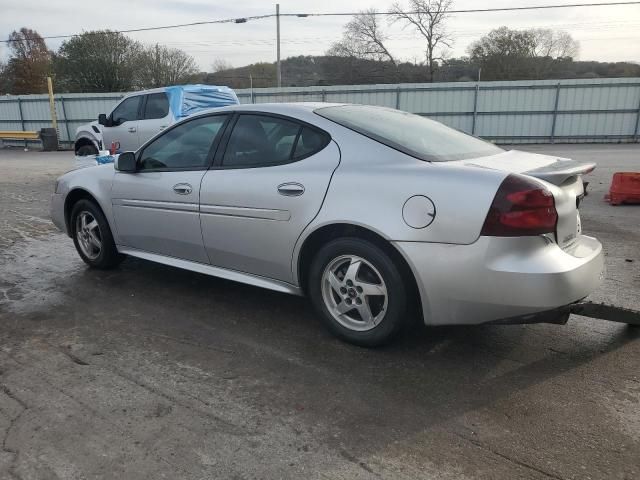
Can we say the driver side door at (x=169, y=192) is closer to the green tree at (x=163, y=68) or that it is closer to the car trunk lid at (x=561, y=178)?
the car trunk lid at (x=561, y=178)

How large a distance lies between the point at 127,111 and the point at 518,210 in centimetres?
1059

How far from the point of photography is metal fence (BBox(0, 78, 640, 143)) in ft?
67.1

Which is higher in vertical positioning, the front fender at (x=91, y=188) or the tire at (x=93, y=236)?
the front fender at (x=91, y=188)

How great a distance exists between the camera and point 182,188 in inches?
160

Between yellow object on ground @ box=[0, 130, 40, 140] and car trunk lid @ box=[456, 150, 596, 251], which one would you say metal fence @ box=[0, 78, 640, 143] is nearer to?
yellow object on ground @ box=[0, 130, 40, 140]

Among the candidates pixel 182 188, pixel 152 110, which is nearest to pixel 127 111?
pixel 152 110

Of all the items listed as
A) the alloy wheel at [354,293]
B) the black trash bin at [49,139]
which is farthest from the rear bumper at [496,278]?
the black trash bin at [49,139]

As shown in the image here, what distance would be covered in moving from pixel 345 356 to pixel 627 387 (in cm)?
158

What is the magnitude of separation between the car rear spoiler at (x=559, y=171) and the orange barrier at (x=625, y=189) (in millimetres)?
5717

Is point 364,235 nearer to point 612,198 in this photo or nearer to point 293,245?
point 293,245

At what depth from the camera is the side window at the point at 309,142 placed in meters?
3.45

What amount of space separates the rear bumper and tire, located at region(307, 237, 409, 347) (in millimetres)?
159

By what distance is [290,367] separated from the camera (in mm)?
3178

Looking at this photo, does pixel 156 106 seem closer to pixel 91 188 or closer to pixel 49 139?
pixel 91 188
